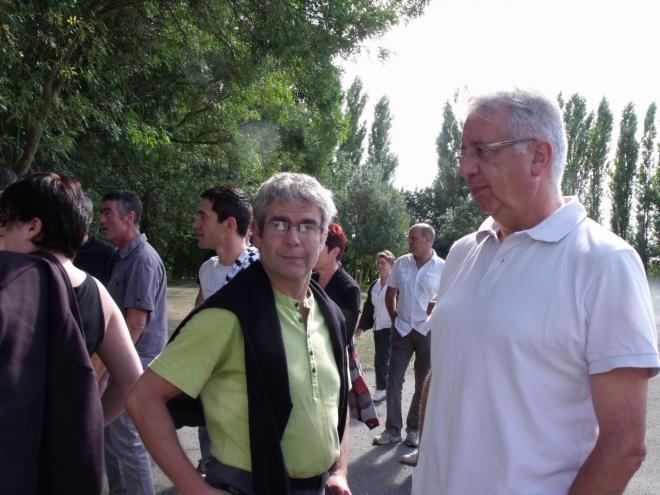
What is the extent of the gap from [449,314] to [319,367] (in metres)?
0.51

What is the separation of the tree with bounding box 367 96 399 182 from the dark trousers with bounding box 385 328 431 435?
44498 mm

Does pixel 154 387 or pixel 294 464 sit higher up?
pixel 154 387

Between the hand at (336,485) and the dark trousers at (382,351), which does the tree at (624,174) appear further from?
the hand at (336,485)

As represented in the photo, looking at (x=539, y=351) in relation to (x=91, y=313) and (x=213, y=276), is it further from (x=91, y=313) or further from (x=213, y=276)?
(x=213, y=276)

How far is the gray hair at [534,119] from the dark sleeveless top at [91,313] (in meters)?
1.56

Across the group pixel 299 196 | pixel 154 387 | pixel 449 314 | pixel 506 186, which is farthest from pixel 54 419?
pixel 506 186

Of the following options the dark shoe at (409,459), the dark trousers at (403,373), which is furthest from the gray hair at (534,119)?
the dark trousers at (403,373)

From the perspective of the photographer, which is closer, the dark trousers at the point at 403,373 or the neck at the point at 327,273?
the neck at the point at 327,273

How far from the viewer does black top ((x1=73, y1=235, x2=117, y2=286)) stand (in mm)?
4727

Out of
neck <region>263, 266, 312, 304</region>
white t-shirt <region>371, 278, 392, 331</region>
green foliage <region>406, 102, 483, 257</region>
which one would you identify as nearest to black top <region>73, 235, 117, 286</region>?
neck <region>263, 266, 312, 304</region>

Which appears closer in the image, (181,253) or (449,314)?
(449,314)

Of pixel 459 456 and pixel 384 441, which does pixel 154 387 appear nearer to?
pixel 459 456

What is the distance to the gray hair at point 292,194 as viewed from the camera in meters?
2.31

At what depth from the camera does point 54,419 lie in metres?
1.92
